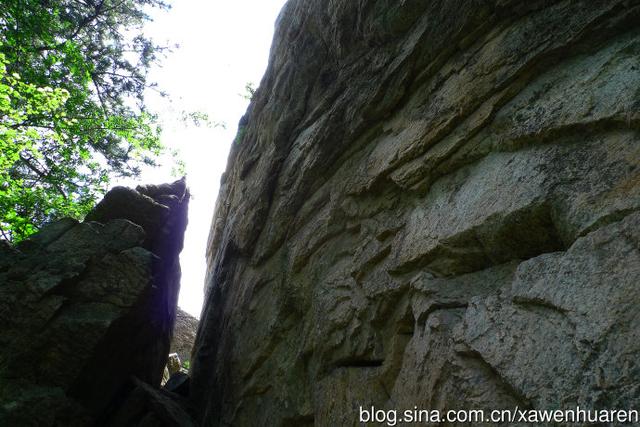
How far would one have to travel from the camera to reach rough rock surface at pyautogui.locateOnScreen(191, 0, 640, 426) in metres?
4.43

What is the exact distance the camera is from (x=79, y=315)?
1090cm

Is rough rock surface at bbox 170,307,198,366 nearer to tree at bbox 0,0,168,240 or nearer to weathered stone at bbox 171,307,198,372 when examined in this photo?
weathered stone at bbox 171,307,198,372

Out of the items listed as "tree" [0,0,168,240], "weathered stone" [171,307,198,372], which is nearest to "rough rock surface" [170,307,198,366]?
"weathered stone" [171,307,198,372]

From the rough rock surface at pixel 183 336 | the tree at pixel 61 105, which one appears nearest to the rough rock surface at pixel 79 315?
the tree at pixel 61 105

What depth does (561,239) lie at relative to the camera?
5.11m

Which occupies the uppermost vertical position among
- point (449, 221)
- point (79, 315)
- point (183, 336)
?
point (449, 221)

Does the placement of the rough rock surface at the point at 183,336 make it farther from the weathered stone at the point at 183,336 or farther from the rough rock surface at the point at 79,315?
the rough rock surface at the point at 79,315

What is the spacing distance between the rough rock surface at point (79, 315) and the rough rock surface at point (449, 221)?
2.94m

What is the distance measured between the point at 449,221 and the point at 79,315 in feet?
31.4

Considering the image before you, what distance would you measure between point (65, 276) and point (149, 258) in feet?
7.23

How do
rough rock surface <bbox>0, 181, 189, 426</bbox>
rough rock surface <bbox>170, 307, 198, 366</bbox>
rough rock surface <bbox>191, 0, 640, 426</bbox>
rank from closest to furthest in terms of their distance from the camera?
rough rock surface <bbox>191, 0, 640, 426</bbox> < rough rock surface <bbox>0, 181, 189, 426</bbox> < rough rock surface <bbox>170, 307, 198, 366</bbox>

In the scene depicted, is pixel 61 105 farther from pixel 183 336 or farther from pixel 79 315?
pixel 183 336

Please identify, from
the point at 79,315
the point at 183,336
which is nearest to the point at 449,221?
the point at 79,315

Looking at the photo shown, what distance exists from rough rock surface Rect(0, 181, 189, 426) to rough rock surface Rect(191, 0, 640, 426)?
2.94 metres
